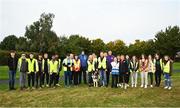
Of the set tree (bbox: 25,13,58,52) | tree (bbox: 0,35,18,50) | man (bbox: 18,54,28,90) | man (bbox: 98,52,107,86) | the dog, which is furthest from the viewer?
tree (bbox: 0,35,18,50)

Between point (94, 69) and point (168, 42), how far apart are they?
57.5 meters

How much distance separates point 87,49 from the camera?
357ft

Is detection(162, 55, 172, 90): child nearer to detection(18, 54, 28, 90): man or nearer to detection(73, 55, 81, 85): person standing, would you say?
detection(73, 55, 81, 85): person standing

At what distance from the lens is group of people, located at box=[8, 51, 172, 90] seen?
21531 mm

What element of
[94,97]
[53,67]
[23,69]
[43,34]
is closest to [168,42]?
[43,34]

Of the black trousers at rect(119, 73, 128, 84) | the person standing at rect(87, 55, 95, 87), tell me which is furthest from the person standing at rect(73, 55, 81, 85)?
the black trousers at rect(119, 73, 128, 84)

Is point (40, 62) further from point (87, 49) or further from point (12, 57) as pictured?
point (87, 49)

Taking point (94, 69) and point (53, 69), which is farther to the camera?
point (53, 69)

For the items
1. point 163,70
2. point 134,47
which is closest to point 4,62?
point 163,70

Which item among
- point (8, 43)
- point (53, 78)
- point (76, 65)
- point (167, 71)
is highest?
point (8, 43)

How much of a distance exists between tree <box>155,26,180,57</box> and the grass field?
5693 cm

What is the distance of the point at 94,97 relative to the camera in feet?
59.3

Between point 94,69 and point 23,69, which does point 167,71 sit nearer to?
point 94,69

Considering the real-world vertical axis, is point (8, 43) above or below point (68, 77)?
above
